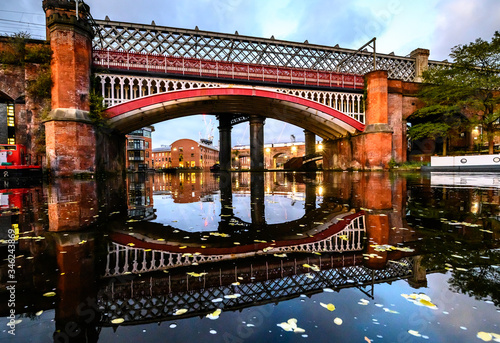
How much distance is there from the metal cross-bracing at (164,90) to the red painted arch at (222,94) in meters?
0.32

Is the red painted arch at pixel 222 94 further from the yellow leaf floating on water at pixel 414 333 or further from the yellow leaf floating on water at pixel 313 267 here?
the yellow leaf floating on water at pixel 414 333

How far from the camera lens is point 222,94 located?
19125 millimetres

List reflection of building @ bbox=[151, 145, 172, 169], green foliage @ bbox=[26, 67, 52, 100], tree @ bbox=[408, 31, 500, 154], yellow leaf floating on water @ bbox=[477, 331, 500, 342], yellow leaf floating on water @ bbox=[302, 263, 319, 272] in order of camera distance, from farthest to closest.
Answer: reflection of building @ bbox=[151, 145, 172, 169] < tree @ bbox=[408, 31, 500, 154] < green foliage @ bbox=[26, 67, 52, 100] < yellow leaf floating on water @ bbox=[302, 263, 319, 272] < yellow leaf floating on water @ bbox=[477, 331, 500, 342]

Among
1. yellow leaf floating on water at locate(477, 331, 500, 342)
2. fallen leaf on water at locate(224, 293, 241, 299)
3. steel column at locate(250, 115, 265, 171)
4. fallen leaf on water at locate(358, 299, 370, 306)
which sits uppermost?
steel column at locate(250, 115, 265, 171)

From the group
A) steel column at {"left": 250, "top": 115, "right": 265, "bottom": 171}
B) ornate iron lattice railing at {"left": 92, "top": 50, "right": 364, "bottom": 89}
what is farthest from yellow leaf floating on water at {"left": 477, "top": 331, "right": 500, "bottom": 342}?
steel column at {"left": 250, "top": 115, "right": 265, "bottom": 171}

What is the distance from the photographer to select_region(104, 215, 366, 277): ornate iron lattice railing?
241 cm

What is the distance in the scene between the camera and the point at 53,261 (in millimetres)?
2461

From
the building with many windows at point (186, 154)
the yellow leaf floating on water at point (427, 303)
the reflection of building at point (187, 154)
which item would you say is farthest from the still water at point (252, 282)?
the reflection of building at point (187, 154)

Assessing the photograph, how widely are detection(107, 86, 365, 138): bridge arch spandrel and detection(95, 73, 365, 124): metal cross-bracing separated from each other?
458mm

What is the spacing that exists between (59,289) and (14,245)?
179 centimetres

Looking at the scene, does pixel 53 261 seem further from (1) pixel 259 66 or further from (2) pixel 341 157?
(2) pixel 341 157

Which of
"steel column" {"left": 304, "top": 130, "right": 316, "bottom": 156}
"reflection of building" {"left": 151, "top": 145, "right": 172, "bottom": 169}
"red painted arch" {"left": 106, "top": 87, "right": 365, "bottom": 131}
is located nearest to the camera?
"red painted arch" {"left": 106, "top": 87, "right": 365, "bottom": 131}

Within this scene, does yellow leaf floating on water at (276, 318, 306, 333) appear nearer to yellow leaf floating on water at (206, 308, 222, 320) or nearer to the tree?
yellow leaf floating on water at (206, 308, 222, 320)

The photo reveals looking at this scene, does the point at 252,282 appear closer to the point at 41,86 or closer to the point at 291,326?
the point at 291,326
